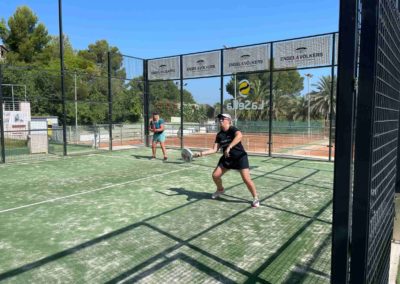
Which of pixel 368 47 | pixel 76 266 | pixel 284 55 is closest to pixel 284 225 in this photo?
pixel 76 266

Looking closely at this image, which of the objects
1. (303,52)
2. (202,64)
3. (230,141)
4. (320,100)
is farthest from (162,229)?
(320,100)

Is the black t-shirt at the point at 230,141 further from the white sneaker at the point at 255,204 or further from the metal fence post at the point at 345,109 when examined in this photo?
the metal fence post at the point at 345,109

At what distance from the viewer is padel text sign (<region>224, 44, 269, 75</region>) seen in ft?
41.0

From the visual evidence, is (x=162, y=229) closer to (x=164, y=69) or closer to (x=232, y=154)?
(x=232, y=154)

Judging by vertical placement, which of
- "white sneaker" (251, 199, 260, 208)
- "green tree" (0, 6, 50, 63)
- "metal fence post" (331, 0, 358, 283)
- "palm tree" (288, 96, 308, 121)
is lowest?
"white sneaker" (251, 199, 260, 208)

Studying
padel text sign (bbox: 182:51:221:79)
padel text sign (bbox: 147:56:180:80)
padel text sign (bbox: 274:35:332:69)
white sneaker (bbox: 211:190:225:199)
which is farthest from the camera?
padel text sign (bbox: 147:56:180:80)

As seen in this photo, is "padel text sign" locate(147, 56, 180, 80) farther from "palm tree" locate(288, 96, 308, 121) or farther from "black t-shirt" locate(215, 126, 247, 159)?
"palm tree" locate(288, 96, 308, 121)

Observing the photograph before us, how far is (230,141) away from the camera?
630cm

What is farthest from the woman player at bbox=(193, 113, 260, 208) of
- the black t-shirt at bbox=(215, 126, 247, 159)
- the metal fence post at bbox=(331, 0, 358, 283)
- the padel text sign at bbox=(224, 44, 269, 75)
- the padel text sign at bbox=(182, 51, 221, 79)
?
the padel text sign at bbox=(182, 51, 221, 79)

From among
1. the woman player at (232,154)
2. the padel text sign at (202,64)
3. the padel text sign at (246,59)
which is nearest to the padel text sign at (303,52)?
the padel text sign at (246,59)

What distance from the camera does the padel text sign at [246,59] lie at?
12.5 m

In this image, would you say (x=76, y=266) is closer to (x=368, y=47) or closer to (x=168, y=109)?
(x=368, y=47)

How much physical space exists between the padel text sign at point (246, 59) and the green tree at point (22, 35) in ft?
99.6

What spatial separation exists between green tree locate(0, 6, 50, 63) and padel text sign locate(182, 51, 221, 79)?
28.4 meters
